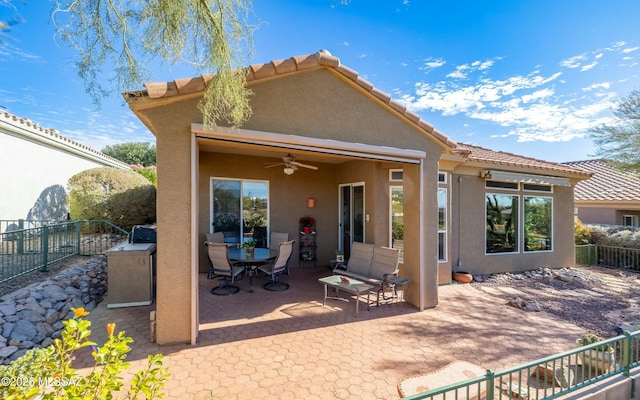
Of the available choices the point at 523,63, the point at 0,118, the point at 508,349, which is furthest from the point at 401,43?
the point at 0,118

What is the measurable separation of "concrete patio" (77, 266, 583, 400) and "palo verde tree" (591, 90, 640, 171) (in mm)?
5983

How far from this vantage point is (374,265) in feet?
24.1

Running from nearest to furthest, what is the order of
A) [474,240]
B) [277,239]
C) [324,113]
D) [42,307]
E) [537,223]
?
[42,307] < [324,113] < [277,239] < [474,240] < [537,223]

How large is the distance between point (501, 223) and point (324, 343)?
9.00 metres

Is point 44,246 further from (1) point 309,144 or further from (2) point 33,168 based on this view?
(1) point 309,144

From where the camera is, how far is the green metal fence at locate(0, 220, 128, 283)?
6.33 meters

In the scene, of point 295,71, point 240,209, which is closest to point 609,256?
point 295,71

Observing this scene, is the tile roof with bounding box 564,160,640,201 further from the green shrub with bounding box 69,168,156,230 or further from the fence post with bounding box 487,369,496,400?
the green shrub with bounding box 69,168,156,230

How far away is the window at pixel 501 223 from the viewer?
10174 mm

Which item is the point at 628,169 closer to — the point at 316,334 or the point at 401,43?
the point at 401,43

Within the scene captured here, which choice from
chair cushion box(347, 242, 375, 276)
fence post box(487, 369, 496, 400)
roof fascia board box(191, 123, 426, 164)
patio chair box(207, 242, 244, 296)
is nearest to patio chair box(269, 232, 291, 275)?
patio chair box(207, 242, 244, 296)

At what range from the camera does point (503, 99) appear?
12266 millimetres

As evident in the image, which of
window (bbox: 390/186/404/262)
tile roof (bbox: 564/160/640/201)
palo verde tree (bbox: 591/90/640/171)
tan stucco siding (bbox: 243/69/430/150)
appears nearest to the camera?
tan stucco siding (bbox: 243/69/430/150)

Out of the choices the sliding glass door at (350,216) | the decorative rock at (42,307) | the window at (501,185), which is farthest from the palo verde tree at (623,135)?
the decorative rock at (42,307)
